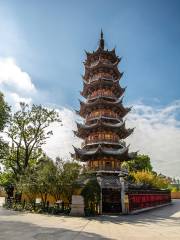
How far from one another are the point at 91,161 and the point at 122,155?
399 cm

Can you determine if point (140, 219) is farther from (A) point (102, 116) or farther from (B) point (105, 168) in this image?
(A) point (102, 116)

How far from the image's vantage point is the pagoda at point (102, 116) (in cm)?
2997

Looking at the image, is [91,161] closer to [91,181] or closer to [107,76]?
[91,181]

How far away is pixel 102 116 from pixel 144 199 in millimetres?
11334

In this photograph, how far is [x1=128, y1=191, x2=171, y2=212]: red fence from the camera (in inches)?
963

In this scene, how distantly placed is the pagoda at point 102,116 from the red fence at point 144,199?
4.21 meters

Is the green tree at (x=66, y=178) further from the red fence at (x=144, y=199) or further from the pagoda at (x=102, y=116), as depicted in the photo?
the pagoda at (x=102, y=116)

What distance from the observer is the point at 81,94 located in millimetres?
37531

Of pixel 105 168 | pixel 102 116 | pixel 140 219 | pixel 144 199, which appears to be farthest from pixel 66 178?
pixel 102 116

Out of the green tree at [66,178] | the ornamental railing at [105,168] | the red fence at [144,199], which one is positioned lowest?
the red fence at [144,199]

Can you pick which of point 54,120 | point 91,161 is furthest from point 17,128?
point 91,161

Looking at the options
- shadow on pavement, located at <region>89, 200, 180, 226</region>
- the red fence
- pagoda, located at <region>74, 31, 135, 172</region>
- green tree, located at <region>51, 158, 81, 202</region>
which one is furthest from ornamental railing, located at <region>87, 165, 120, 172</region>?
shadow on pavement, located at <region>89, 200, 180, 226</region>

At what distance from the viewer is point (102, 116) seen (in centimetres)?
3212

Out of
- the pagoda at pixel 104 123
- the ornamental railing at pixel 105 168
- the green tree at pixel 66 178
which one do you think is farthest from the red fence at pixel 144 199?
the green tree at pixel 66 178
